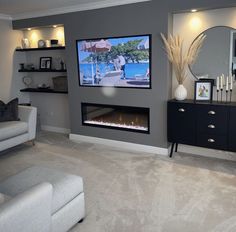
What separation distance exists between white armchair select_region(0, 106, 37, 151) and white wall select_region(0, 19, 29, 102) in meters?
1.01

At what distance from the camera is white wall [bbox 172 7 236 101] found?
3.50 m

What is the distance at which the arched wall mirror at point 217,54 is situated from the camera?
3.54 metres

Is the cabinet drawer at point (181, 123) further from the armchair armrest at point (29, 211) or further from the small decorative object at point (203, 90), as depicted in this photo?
the armchair armrest at point (29, 211)

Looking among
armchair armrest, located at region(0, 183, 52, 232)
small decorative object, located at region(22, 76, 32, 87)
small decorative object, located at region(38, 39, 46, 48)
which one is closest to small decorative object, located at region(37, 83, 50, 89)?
small decorative object, located at region(22, 76, 32, 87)

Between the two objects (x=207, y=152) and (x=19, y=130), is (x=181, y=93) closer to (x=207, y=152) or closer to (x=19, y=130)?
(x=207, y=152)

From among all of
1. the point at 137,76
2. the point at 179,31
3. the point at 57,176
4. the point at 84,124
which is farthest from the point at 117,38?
the point at 57,176

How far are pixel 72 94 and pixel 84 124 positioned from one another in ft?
1.99

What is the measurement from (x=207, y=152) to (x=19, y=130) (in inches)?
121

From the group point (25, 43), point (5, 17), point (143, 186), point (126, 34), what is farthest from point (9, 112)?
point (143, 186)

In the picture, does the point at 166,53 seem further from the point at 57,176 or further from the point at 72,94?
the point at 57,176

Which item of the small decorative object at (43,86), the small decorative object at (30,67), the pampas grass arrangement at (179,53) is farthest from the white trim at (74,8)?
the small decorative object at (43,86)

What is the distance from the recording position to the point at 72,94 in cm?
487

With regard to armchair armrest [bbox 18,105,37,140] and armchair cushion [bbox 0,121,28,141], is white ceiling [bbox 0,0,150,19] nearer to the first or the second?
armchair armrest [bbox 18,105,37,140]

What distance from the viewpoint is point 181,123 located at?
12.3 feet
